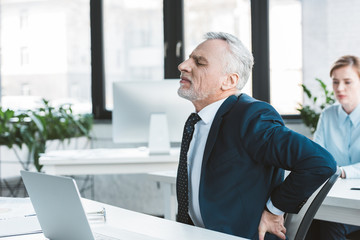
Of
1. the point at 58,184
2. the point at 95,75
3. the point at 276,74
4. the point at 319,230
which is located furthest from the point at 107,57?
the point at 58,184

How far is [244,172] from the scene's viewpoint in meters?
1.57

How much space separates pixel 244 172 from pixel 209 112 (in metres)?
0.28

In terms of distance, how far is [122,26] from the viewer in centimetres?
471

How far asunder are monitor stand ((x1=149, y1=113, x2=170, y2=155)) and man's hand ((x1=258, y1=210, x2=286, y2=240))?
1.73 meters

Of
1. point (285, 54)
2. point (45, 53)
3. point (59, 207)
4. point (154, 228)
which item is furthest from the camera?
point (45, 53)

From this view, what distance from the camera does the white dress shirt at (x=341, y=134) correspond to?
9.21ft

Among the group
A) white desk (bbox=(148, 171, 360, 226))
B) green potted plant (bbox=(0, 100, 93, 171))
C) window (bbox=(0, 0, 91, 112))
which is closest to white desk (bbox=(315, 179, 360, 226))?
white desk (bbox=(148, 171, 360, 226))

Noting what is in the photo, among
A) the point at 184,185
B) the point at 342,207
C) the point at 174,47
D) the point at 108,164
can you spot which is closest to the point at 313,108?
the point at 174,47

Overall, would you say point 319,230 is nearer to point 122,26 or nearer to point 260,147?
point 260,147

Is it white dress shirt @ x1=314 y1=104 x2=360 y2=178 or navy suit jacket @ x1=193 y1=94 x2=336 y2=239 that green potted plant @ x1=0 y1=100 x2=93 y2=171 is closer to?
white dress shirt @ x1=314 y1=104 x2=360 y2=178

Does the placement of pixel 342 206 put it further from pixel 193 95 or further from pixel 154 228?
pixel 154 228

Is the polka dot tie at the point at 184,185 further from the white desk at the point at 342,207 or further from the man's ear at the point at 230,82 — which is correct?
the white desk at the point at 342,207

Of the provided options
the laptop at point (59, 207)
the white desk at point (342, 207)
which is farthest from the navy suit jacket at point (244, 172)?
the white desk at point (342, 207)

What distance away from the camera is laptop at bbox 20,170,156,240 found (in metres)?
1.12
